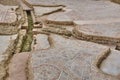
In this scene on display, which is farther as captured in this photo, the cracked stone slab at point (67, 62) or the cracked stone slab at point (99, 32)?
the cracked stone slab at point (99, 32)

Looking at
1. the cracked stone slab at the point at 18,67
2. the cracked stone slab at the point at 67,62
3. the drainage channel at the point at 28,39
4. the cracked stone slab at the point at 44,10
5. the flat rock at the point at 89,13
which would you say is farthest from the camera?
the cracked stone slab at the point at 44,10

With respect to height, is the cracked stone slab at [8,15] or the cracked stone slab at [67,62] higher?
the cracked stone slab at [67,62]

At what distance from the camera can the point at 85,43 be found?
2.70 meters

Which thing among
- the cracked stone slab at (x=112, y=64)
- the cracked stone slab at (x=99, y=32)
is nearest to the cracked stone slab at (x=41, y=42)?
the cracked stone slab at (x=99, y=32)

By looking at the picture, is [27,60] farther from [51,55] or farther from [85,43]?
[85,43]

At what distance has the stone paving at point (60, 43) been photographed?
6.69 feet

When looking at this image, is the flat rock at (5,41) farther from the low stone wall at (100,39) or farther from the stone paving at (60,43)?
the low stone wall at (100,39)

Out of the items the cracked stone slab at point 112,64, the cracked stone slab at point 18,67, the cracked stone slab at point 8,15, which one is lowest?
the cracked stone slab at point 8,15

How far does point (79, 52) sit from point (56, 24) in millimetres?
1279

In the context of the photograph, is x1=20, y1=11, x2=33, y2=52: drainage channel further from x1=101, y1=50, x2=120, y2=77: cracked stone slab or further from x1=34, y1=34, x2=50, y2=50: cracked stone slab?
x1=101, y1=50, x2=120, y2=77: cracked stone slab

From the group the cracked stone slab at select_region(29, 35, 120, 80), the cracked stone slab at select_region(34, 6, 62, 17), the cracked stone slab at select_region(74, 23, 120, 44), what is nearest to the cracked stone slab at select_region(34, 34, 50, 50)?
the cracked stone slab at select_region(29, 35, 120, 80)

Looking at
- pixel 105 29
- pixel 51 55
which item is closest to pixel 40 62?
pixel 51 55

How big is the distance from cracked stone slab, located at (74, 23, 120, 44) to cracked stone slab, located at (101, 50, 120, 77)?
0.44m

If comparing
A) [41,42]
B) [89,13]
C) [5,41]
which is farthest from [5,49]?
[89,13]
